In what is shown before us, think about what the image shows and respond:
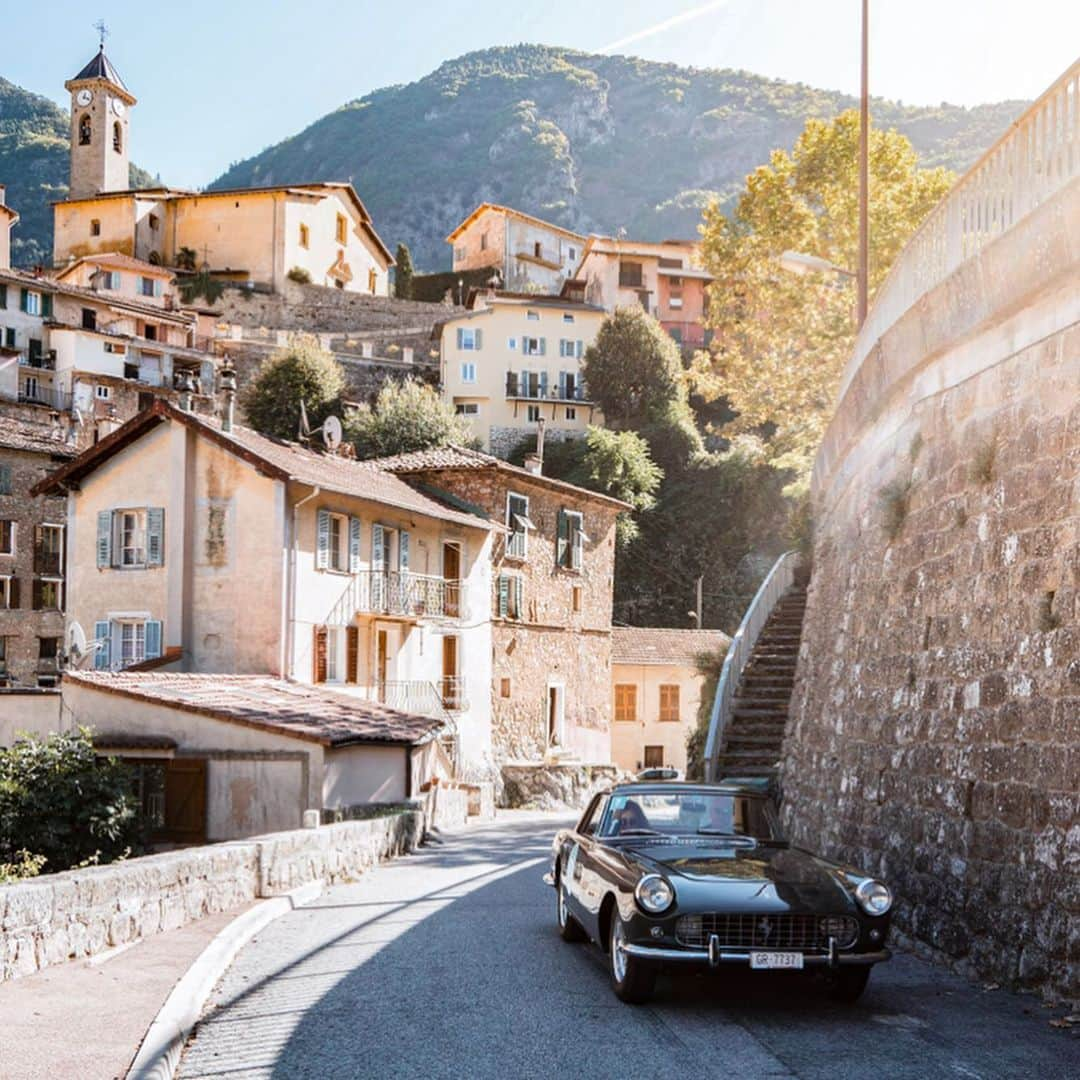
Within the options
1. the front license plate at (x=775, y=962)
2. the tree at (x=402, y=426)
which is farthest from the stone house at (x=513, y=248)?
the front license plate at (x=775, y=962)

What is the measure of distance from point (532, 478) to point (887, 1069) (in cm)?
3542

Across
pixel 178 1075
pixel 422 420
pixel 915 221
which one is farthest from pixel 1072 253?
pixel 422 420

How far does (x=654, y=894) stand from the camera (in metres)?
8.19

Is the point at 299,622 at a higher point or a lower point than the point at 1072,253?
lower

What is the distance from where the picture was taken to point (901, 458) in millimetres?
14188

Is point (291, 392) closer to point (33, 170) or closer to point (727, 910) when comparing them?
point (727, 910)

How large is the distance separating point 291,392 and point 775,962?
59.4 meters

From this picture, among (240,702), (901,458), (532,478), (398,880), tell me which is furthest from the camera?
(532,478)

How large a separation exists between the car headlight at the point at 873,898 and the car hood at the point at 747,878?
3.1 inches

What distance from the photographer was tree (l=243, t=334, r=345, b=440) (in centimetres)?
6462

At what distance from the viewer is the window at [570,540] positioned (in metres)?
44.3

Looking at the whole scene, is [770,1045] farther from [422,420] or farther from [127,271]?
[127,271]

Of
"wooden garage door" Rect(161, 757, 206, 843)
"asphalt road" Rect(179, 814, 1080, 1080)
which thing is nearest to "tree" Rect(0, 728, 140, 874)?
"wooden garage door" Rect(161, 757, 206, 843)

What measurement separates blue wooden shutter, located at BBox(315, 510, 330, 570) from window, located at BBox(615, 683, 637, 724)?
21.4 meters
